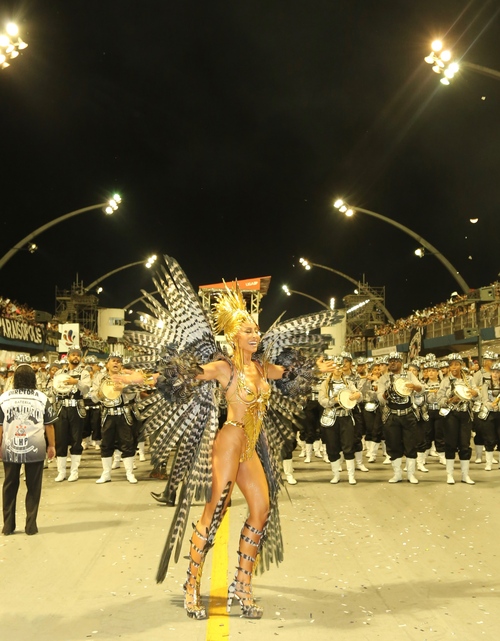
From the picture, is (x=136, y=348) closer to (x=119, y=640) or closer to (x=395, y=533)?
(x=119, y=640)

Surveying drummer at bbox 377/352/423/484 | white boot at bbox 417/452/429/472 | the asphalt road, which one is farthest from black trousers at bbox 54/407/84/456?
white boot at bbox 417/452/429/472

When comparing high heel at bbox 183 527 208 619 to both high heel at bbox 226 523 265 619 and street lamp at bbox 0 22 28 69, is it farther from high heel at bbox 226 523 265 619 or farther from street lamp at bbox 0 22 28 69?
street lamp at bbox 0 22 28 69

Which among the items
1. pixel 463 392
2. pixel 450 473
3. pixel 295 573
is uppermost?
pixel 463 392

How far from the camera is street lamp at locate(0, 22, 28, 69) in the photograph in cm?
1335

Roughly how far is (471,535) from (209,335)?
4352mm

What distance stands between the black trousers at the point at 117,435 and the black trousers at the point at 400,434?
166 inches

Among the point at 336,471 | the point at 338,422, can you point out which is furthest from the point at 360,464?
the point at 338,422

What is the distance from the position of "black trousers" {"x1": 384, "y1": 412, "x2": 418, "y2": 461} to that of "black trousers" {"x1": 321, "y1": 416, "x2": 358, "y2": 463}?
0.59 meters

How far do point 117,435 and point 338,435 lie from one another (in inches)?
144

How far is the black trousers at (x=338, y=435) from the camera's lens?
41.6 ft

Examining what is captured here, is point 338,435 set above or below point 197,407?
below

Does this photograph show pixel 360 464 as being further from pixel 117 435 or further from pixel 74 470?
pixel 74 470

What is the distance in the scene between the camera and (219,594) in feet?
19.9

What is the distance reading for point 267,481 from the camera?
576 centimetres
